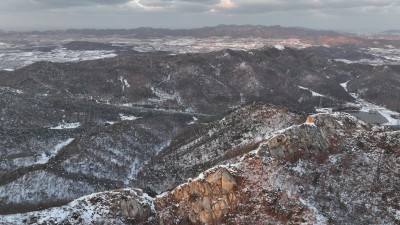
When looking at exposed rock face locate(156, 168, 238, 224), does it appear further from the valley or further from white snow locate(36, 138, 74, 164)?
white snow locate(36, 138, 74, 164)

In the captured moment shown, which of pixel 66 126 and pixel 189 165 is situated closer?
pixel 189 165

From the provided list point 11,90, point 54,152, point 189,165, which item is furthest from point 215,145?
point 11,90

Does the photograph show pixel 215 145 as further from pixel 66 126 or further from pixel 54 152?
pixel 66 126

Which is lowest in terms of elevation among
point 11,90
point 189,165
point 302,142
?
point 189,165

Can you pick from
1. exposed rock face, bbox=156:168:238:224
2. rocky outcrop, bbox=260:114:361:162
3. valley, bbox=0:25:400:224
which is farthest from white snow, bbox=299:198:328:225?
exposed rock face, bbox=156:168:238:224

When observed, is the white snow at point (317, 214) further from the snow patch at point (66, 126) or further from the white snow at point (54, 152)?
the snow patch at point (66, 126)

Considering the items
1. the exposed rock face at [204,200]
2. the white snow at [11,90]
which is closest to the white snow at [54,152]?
the white snow at [11,90]

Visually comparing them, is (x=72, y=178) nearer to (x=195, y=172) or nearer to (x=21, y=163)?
(x=21, y=163)

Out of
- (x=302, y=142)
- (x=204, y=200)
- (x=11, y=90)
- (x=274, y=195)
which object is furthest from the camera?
(x=11, y=90)
